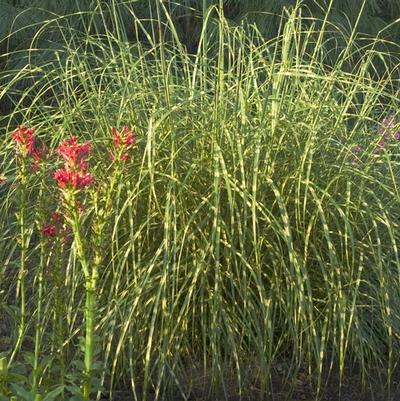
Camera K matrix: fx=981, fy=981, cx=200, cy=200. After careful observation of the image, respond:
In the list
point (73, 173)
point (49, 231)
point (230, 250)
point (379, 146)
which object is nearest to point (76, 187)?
point (73, 173)

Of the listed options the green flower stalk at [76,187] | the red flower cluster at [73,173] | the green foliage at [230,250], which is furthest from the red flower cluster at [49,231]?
the green foliage at [230,250]

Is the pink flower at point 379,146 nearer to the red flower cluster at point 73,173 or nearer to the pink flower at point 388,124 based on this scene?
the pink flower at point 388,124

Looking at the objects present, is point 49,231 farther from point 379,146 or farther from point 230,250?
point 379,146

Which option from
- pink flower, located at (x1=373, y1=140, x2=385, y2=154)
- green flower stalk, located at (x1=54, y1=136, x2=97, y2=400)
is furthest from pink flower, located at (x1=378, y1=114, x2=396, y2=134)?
green flower stalk, located at (x1=54, y1=136, x2=97, y2=400)

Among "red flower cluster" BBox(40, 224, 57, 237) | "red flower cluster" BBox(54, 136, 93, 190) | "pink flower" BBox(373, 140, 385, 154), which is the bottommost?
"pink flower" BBox(373, 140, 385, 154)

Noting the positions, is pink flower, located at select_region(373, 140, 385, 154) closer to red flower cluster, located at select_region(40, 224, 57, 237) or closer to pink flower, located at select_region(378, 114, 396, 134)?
pink flower, located at select_region(378, 114, 396, 134)

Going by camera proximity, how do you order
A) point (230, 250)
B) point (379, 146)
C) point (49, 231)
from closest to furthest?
1. point (49, 231)
2. point (230, 250)
3. point (379, 146)

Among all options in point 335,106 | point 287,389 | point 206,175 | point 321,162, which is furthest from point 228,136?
point 287,389

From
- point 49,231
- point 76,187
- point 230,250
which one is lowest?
point 230,250

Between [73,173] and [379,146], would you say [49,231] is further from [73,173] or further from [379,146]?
[379,146]

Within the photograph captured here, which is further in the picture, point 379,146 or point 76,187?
point 379,146

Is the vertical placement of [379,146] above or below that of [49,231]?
below

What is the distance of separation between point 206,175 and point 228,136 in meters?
0.20

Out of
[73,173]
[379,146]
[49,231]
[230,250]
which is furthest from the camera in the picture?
[379,146]
